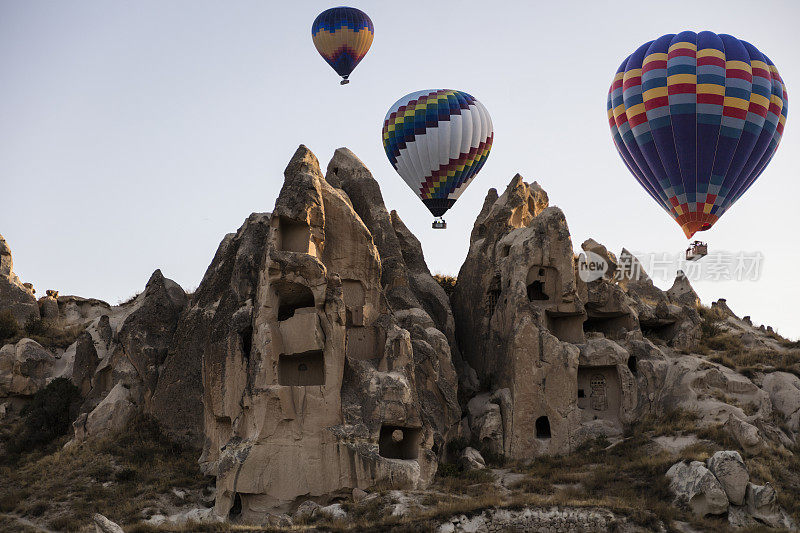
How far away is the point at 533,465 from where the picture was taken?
112 ft

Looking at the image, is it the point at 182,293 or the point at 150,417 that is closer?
the point at 150,417

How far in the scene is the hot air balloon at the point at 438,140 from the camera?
4622cm

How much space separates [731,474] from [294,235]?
48.0 feet

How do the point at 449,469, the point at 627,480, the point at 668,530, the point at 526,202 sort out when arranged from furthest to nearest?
1. the point at 526,202
2. the point at 449,469
3. the point at 627,480
4. the point at 668,530

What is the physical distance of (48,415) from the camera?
36.9 meters

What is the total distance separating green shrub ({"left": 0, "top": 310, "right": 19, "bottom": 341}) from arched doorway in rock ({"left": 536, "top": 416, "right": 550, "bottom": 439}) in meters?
19.9

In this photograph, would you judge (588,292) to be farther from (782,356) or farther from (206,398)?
(206,398)

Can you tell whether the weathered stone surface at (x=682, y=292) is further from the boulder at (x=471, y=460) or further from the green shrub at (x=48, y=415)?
the green shrub at (x=48, y=415)

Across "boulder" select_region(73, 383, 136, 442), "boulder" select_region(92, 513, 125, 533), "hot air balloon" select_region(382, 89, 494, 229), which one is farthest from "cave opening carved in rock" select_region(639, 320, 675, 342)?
"boulder" select_region(92, 513, 125, 533)

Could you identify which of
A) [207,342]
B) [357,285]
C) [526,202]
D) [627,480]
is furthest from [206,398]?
[526,202]

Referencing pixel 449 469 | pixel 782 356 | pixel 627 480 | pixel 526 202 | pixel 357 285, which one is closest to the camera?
pixel 627 480

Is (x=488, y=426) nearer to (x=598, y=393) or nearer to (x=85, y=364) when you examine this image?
(x=598, y=393)

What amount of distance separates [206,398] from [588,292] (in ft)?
46.0

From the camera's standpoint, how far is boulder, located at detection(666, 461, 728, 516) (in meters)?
28.4
